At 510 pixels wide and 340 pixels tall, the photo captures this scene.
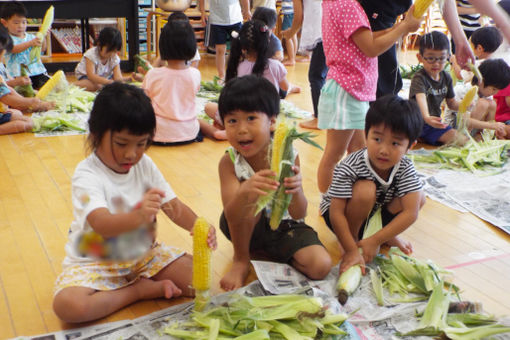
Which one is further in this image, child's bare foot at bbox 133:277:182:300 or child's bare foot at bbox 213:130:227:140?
child's bare foot at bbox 213:130:227:140

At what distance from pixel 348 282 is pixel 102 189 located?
994 millimetres

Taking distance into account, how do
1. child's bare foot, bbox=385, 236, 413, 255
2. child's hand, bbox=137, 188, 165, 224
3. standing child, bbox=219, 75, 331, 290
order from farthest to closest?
child's bare foot, bbox=385, 236, 413, 255
standing child, bbox=219, 75, 331, 290
child's hand, bbox=137, 188, 165, 224

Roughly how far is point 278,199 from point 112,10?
5024mm

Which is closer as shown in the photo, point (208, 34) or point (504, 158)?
point (504, 158)

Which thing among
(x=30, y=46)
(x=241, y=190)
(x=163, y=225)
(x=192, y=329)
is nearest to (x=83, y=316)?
(x=192, y=329)

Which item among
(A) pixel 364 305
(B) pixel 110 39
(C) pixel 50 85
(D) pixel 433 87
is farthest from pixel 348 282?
(B) pixel 110 39

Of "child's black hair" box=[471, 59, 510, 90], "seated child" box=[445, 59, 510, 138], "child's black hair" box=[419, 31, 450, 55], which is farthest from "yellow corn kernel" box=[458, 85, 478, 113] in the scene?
"child's black hair" box=[419, 31, 450, 55]

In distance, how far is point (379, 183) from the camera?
2.25 meters

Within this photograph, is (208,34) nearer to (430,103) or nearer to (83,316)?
(430,103)

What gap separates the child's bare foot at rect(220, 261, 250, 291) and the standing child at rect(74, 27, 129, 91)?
11.7 ft

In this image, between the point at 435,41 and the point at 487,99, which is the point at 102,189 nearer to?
the point at 435,41

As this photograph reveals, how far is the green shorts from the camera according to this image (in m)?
A: 2.15

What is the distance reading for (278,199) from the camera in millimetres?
1890

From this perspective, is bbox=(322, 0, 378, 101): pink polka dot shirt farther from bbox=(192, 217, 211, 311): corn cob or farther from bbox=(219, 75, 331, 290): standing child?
bbox=(192, 217, 211, 311): corn cob
